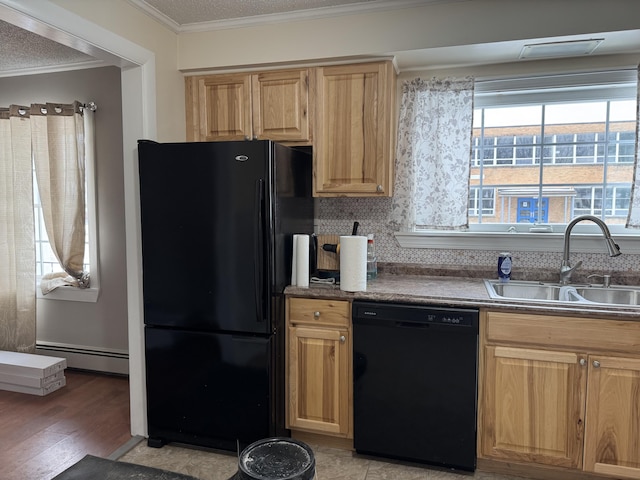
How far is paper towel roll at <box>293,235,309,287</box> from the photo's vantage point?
8.03 ft

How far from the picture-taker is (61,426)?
275 cm

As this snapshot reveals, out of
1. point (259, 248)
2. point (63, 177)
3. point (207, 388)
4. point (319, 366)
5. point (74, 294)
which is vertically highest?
point (63, 177)

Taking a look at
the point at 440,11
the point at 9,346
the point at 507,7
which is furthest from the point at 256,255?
the point at 9,346

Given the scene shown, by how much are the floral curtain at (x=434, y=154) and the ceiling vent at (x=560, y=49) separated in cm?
34

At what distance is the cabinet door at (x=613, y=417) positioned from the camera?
6.61 feet

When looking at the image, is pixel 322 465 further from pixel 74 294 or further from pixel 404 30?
pixel 74 294

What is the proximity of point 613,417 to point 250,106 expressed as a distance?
94.9 inches

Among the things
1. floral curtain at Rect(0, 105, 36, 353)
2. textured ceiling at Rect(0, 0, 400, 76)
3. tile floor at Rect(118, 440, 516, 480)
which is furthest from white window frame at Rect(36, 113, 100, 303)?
tile floor at Rect(118, 440, 516, 480)

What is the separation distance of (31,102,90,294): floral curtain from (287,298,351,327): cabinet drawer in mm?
2013

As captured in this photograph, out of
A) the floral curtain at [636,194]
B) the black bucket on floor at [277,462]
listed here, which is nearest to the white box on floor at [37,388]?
the black bucket on floor at [277,462]

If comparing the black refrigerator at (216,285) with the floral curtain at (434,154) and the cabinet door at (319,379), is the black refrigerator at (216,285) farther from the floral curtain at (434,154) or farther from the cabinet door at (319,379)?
the floral curtain at (434,154)

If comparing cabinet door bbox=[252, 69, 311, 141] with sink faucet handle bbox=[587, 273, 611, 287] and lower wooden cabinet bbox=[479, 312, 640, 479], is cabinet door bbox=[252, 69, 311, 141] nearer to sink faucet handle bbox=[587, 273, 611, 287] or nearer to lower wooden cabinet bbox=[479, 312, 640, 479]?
lower wooden cabinet bbox=[479, 312, 640, 479]

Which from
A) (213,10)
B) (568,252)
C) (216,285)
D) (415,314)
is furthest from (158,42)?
(568,252)

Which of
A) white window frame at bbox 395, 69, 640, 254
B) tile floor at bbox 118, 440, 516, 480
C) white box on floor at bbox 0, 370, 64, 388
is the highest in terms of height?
white window frame at bbox 395, 69, 640, 254
